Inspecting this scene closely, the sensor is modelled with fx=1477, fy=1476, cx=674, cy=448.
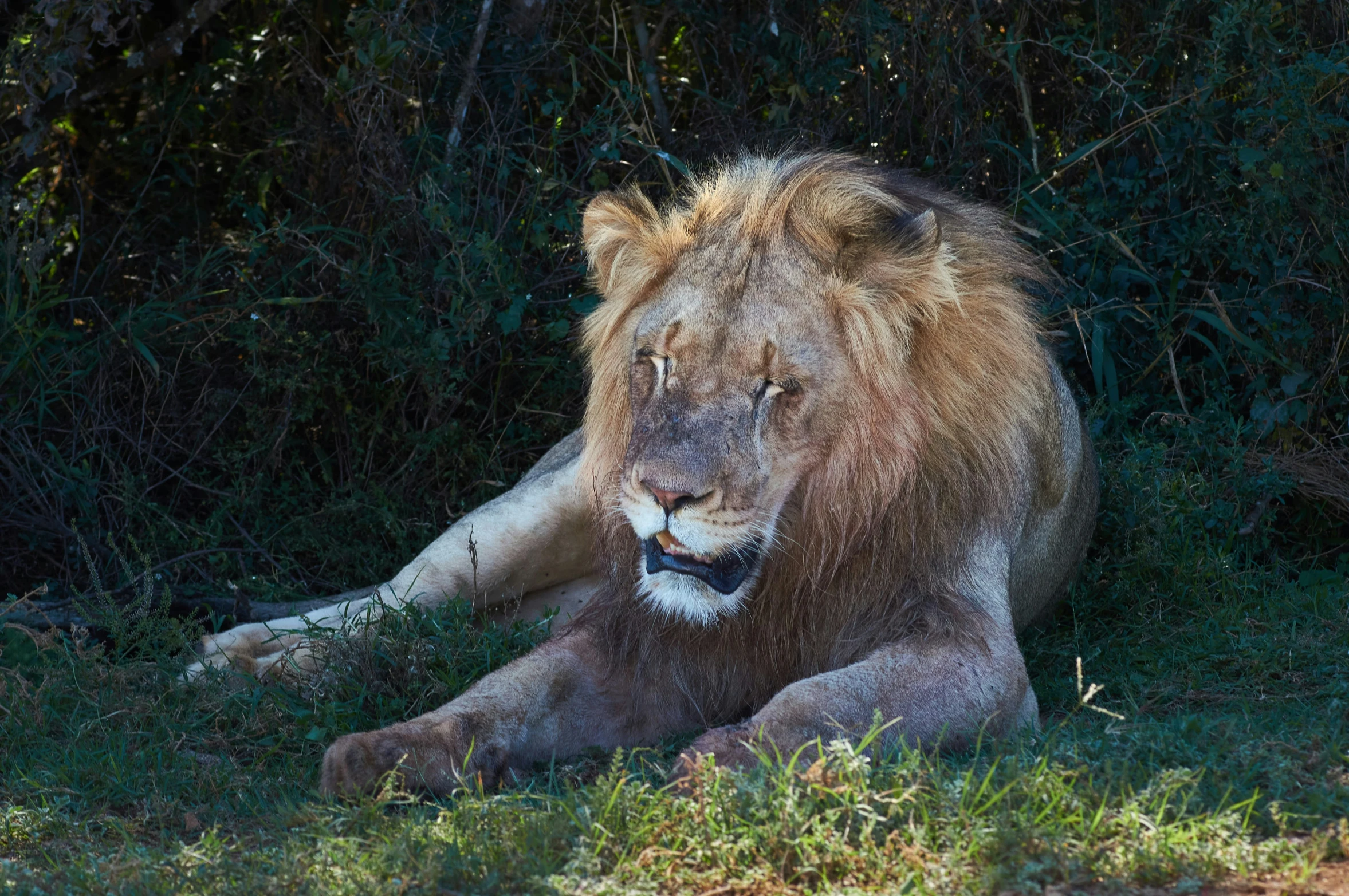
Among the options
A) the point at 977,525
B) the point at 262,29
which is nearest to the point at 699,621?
the point at 977,525

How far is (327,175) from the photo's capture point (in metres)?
6.17

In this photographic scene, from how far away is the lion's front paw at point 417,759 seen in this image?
3092 millimetres

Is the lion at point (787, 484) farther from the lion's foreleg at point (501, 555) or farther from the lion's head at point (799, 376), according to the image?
the lion's foreleg at point (501, 555)

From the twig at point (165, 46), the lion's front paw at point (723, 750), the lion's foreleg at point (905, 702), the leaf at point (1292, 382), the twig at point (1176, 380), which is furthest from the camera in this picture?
the twig at point (165, 46)

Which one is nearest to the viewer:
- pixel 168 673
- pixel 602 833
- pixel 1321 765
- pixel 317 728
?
pixel 602 833

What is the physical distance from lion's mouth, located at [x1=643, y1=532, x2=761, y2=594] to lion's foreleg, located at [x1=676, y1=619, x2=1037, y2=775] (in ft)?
1.00

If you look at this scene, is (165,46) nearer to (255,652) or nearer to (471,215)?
(471,215)

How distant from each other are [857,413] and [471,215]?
2897mm

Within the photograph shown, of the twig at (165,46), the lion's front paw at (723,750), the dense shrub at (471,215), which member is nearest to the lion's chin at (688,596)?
the lion's front paw at (723,750)

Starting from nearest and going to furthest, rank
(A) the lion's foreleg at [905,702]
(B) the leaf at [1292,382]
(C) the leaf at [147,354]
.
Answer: (A) the lion's foreleg at [905,702], (B) the leaf at [1292,382], (C) the leaf at [147,354]

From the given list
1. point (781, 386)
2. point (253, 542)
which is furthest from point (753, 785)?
point (253, 542)

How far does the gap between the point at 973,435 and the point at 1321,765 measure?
1.17 meters

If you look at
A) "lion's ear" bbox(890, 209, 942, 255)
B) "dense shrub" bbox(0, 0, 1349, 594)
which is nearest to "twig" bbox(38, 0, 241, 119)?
"dense shrub" bbox(0, 0, 1349, 594)

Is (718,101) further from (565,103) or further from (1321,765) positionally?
(1321,765)
